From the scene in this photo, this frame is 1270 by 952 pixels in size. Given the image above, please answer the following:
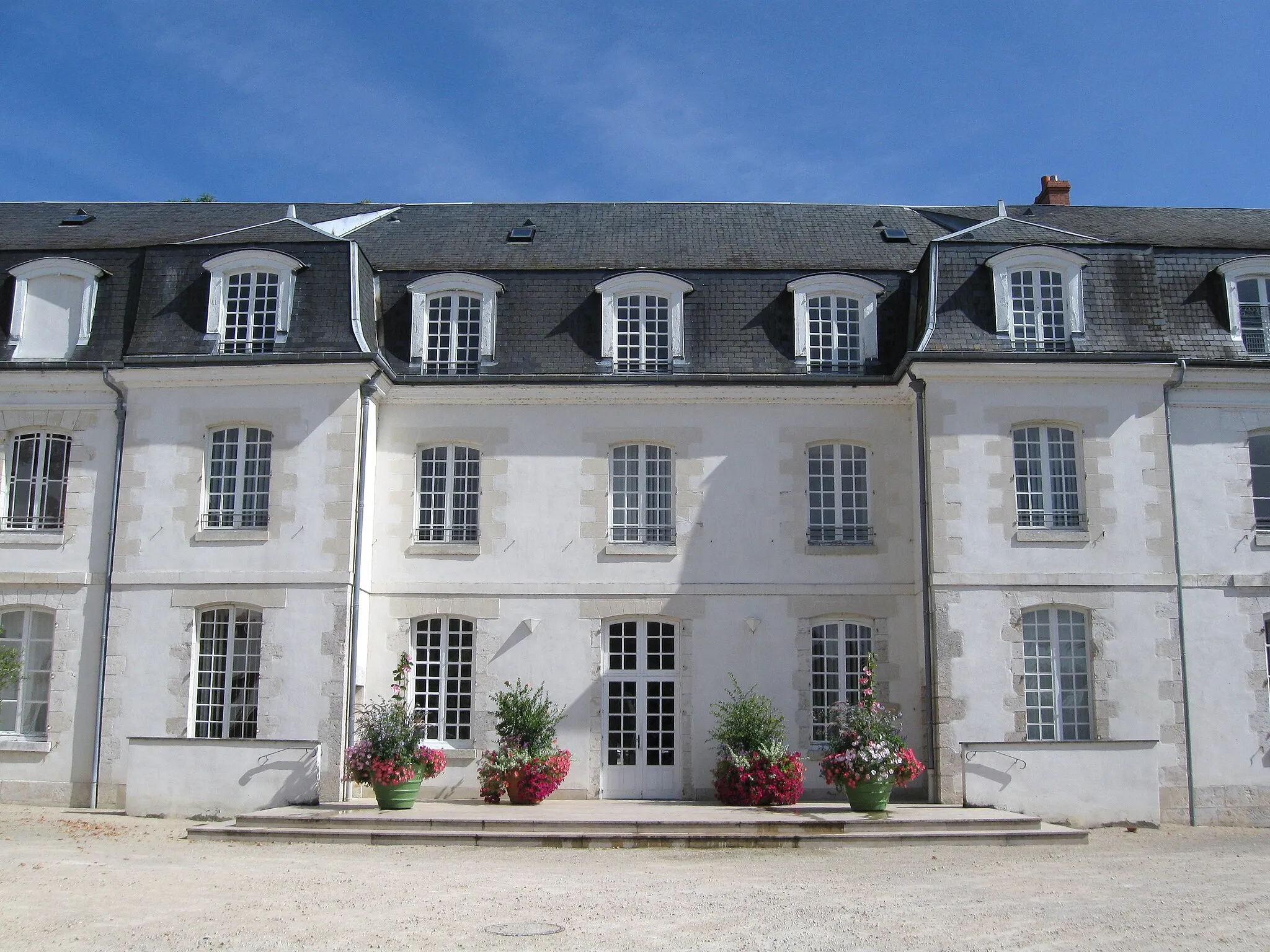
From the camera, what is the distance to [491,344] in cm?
1742

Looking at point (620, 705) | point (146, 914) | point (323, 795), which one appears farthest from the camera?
point (620, 705)

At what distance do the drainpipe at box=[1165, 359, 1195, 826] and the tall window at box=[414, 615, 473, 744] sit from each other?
906 centimetres

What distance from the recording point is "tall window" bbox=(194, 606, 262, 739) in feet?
52.7

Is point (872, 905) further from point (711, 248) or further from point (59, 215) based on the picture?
point (59, 215)

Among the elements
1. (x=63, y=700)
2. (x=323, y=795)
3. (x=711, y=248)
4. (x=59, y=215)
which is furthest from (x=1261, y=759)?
(x=59, y=215)

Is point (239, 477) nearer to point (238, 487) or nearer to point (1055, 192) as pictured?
point (238, 487)

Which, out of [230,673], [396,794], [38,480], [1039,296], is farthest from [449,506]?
[1039,296]

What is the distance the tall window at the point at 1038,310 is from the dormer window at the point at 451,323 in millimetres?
6988

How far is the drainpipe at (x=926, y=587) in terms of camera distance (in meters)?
15.7

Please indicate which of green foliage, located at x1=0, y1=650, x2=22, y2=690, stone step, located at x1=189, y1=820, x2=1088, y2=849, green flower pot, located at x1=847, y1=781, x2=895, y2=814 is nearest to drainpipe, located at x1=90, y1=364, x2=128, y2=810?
green foliage, located at x1=0, y1=650, x2=22, y2=690

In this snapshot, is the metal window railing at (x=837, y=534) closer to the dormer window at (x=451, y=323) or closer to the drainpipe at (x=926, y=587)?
the drainpipe at (x=926, y=587)

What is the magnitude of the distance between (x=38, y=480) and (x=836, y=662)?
11044mm

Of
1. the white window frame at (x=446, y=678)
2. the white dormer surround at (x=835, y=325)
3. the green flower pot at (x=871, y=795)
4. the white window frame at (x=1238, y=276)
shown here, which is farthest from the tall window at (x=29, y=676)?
the white window frame at (x=1238, y=276)

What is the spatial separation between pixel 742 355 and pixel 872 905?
9.19 meters
